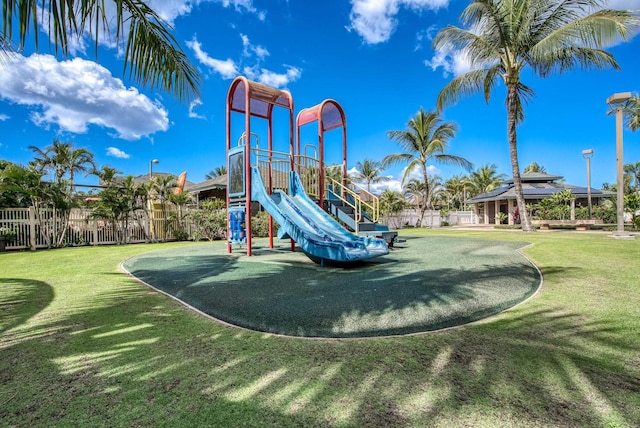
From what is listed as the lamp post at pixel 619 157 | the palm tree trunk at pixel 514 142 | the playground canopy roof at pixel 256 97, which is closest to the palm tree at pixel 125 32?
the playground canopy roof at pixel 256 97

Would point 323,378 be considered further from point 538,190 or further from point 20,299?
point 538,190

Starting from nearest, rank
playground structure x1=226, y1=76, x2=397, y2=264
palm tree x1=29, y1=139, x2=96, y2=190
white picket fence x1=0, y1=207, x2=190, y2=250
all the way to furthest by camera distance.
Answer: playground structure x1=226, y1=76, x2=397, y2=264 → white picket fence x1=0, y1=207, x2=190, y2=250 → palm tree x1=29, y1=139, x2=96, y2=190

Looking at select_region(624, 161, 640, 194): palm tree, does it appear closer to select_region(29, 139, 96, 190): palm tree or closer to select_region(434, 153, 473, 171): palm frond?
select_region(434, 153, 473, 171): palm frond

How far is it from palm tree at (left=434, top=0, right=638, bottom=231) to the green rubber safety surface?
1231 centimetres

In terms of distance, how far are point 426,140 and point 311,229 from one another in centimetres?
2464

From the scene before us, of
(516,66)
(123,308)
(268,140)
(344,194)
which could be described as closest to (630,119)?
(516,66)

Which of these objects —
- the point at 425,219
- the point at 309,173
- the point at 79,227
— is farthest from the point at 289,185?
the point at 425,219

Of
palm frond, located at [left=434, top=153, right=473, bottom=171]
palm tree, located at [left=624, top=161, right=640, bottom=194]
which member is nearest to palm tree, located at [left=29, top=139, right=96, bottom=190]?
palm frond, located at [left=434, top=153, right=473, bottom=171]

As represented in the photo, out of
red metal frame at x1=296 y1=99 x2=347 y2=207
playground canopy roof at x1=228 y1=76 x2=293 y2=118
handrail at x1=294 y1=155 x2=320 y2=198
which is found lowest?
handrail at x1=294 y1=155 x2=320 y2=198

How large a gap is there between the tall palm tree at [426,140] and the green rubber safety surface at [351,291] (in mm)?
22874

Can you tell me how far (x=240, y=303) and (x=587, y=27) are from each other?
702 inches

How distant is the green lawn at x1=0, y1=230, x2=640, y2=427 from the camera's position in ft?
6.15

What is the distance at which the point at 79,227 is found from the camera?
14164 millimetres

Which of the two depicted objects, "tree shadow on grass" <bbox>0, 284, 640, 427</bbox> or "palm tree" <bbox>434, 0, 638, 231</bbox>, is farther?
"palm tree" <bbox>434, 0, 638, 231</bbox>
